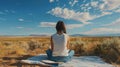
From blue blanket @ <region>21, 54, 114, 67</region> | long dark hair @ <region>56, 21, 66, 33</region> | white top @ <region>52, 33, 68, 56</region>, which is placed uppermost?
long dark hair @ <region>56, 21, 66, 33</region>

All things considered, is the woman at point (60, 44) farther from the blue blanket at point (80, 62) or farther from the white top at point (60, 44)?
the blue blanket at point (80, 62)

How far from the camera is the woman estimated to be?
756 cm

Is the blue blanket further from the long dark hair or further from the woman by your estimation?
the long dark hair

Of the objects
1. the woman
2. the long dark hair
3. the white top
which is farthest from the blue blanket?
the long dark hair

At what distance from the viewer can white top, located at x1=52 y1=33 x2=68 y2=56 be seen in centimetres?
755

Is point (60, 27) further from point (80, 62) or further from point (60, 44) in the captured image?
point (80, 62)

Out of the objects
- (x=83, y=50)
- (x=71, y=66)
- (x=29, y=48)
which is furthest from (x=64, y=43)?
(x=29, y=48)

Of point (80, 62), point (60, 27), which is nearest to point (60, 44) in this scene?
point (60, 27)

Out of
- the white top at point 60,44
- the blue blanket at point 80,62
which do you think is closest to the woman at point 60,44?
the white top at point 60,44

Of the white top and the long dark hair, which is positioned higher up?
the long dark hair

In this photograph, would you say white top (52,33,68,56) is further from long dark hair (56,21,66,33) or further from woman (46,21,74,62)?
long dark hair (56,21,66,33)

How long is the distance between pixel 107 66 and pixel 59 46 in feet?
5.19

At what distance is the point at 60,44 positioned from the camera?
7605mm

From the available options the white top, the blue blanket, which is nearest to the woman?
Answer: the white top
